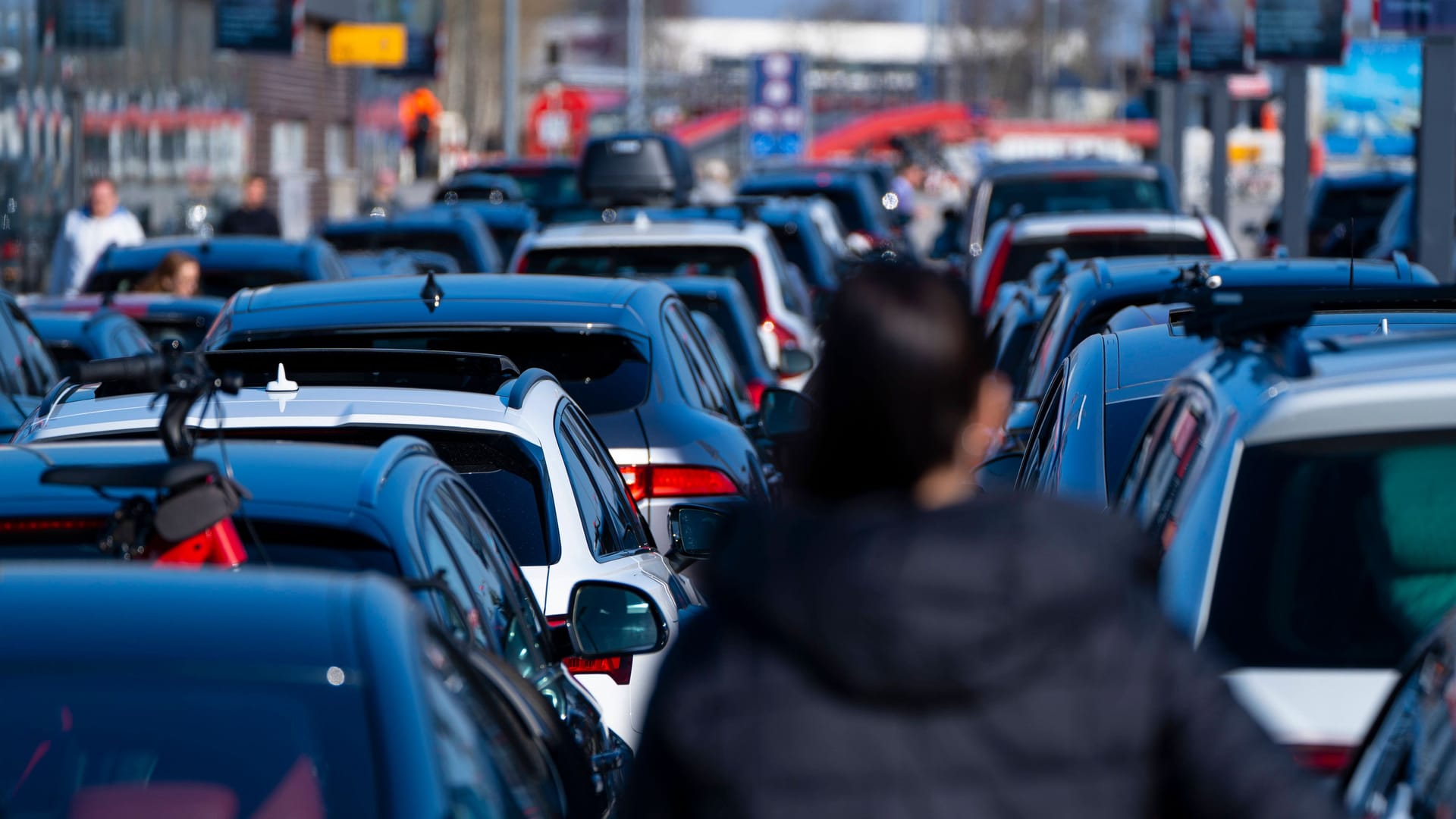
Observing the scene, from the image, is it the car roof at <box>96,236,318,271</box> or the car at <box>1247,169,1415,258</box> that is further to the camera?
the car at <box>1247,169,1415,258</box>

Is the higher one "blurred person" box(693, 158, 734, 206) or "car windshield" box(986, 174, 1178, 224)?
"car windshield" box(986, 174, 1178, 224)

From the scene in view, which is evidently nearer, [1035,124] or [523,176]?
[523,176]

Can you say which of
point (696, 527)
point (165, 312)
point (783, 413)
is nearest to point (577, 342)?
point (696, 527)

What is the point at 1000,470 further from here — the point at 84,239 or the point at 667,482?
the point at 84,239

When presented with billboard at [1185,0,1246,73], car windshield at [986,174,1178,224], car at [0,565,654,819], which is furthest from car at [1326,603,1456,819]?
billboard at [1185,0,1246,73]

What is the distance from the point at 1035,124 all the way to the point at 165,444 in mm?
89352

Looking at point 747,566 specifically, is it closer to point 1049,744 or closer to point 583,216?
point 1049,744

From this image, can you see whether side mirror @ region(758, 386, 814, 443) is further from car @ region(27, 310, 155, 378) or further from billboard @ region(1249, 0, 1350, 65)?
billboard @ region(1249, 0, 1350, 65)

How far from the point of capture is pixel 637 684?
566cm

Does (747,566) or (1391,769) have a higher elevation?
(747,566)

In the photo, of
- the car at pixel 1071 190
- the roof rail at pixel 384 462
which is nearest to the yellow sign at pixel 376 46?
the car at pixel 1071 190

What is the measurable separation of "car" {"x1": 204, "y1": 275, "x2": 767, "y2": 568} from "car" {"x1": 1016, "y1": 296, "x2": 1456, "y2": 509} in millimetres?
1268

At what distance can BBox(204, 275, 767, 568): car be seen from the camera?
7.59m

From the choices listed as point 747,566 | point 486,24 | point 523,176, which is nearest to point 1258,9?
point 523,176
